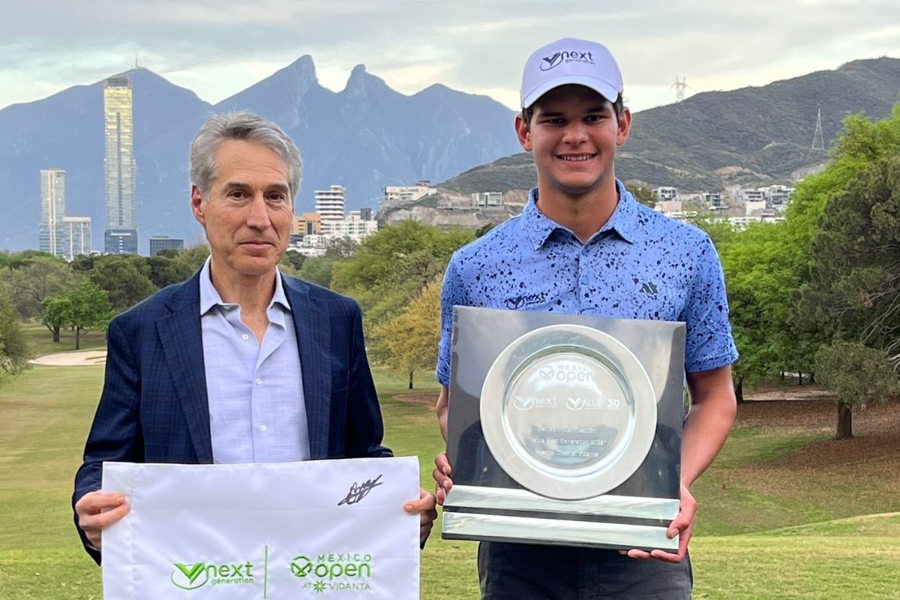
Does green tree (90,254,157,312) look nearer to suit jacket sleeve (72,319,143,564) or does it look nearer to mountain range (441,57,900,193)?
suit jacket sleeve (72,319,143,564)

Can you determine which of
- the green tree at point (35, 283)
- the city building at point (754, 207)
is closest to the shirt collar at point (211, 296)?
the green tree at point (35, 283)

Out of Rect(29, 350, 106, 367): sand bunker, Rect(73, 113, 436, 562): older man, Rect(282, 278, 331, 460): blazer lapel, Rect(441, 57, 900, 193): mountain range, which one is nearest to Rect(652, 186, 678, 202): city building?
Rect(441, 57, 900, 193): mountain range

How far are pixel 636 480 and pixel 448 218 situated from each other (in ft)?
460

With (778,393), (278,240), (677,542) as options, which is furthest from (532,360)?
(778,393)

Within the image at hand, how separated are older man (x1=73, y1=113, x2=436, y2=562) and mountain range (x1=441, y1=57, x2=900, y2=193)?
147 meters

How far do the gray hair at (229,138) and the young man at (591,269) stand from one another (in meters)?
0.66

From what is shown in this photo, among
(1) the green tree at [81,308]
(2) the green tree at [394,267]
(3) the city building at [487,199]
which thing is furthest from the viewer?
(3) the city building at [487,199]

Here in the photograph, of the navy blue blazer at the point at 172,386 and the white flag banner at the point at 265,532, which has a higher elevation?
the navy blue blazer at the point at 172,386

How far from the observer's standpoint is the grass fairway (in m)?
8.84

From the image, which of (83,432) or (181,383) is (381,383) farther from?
(181,383)

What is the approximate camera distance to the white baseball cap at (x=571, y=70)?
114 inches

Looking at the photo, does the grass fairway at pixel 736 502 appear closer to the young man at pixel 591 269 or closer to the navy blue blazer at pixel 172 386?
the young man at pixel 591 269

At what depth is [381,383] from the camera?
202 feet

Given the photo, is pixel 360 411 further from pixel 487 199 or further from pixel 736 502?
pixel 487 199
